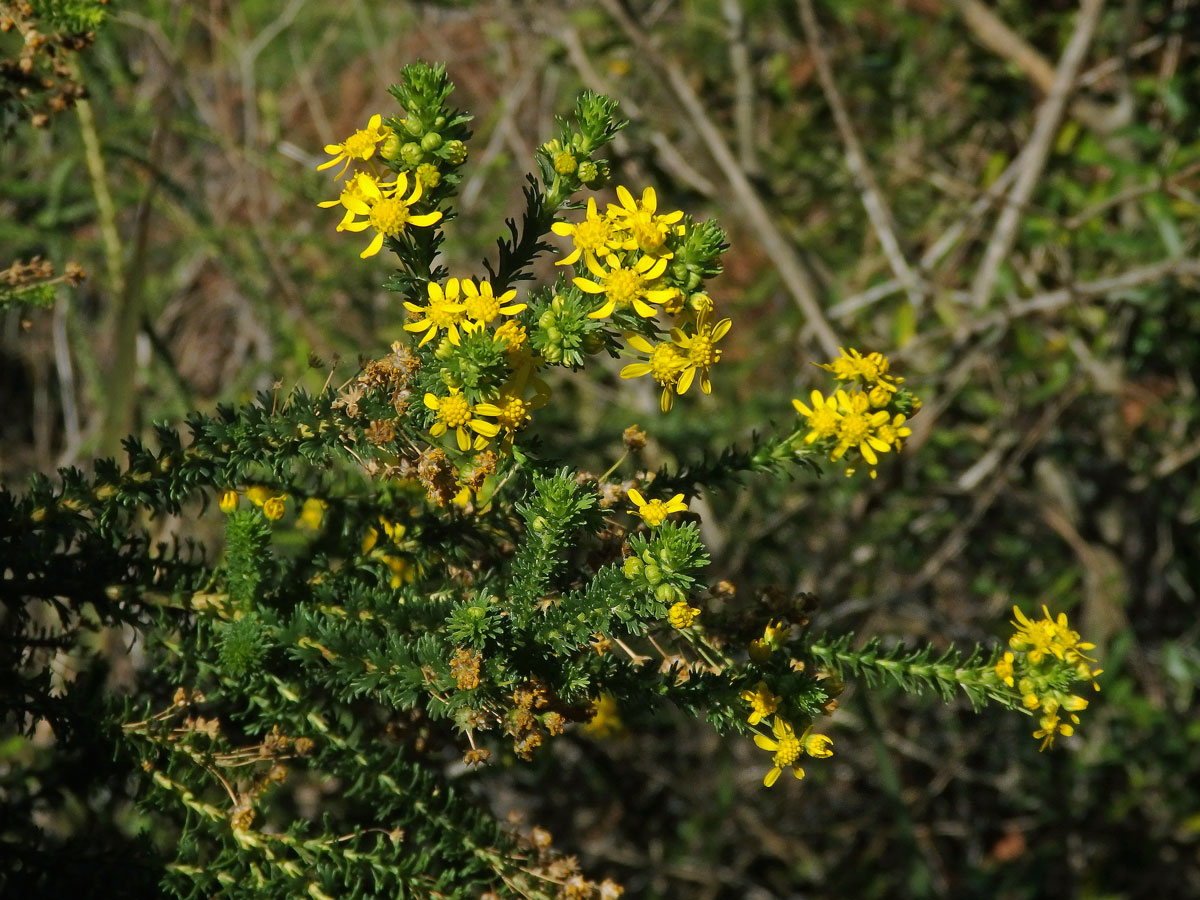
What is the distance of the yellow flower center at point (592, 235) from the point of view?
104 centimetres

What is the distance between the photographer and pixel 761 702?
3.45ft

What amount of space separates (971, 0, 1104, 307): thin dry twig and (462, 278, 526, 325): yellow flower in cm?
205

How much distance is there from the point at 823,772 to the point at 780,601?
196 centimetres

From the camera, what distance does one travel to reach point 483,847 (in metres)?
1.23

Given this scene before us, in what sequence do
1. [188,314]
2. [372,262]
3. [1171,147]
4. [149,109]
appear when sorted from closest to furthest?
[1171,147], [372,262], [149,109], [188,314]

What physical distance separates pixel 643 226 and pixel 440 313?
21 centimetres

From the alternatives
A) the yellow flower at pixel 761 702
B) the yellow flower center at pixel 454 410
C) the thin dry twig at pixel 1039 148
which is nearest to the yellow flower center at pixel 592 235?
the yellow flower center at pixel 454 410

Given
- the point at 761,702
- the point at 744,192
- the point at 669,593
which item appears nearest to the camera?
the point at 669,593

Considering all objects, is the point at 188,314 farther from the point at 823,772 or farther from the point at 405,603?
the point at 405,603

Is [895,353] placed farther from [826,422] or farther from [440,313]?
[440,313]

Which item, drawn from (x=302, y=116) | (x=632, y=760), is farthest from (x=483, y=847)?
(x=302, y=116)

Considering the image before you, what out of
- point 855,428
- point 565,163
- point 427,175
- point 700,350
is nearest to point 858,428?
point 855,428

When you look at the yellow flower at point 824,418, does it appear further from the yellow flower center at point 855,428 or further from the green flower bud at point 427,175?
the green flower bud at point 427,175

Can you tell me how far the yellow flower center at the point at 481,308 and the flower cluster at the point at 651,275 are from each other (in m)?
0.08
